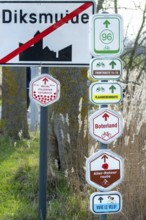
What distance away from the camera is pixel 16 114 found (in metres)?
10.9

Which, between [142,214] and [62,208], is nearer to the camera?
[142,214]

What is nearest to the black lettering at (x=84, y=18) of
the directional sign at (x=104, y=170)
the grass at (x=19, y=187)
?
the directional sign at (x=104, y=170)

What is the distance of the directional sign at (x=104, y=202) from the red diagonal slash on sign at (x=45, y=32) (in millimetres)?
1414

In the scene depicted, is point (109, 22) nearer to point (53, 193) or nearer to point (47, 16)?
point (47, 16)

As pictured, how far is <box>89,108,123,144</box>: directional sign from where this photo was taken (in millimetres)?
3832

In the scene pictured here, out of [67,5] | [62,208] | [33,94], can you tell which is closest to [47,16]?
[67,5]

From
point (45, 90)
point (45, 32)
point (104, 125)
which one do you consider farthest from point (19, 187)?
point (104, 125)

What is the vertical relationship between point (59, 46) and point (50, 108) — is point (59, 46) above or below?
above

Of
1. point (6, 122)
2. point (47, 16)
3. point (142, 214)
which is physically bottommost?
A: point (142, 214)

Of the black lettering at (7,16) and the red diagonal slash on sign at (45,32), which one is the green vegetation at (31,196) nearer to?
the red diagonal slash on sign at (45,32)

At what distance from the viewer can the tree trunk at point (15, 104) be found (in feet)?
35.6

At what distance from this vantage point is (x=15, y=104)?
35.9ft

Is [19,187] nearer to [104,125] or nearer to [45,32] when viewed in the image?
[45,32]

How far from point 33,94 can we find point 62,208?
4.43 feet
